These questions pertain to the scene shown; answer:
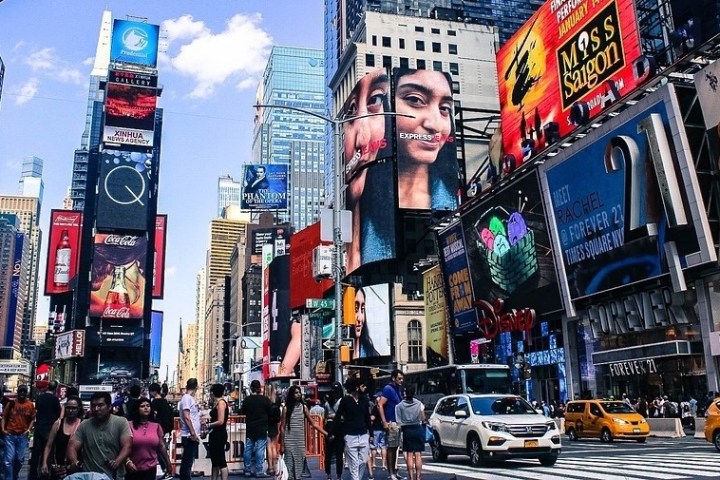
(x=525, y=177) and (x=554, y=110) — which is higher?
(x=554, y=110)

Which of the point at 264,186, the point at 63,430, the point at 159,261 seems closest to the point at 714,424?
the point at 63,430

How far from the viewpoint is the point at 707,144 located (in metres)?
32.8

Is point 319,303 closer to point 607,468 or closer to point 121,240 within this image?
point 121,240

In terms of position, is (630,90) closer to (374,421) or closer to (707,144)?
(707,144)

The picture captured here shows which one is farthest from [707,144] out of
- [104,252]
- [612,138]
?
[104,252]

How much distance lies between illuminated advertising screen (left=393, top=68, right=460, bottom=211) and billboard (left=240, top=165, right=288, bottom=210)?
6108 cm

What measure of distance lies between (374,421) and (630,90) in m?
28.6

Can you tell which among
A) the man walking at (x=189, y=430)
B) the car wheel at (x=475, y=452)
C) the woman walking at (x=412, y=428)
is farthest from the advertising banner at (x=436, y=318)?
the man walking at (x=189, y=430)

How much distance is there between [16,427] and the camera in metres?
12.7

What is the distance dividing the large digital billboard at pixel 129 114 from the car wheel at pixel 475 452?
108 m

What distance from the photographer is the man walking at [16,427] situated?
12500 millimetres

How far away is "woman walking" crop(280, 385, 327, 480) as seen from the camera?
13.0 metres

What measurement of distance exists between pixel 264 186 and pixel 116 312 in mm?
42695

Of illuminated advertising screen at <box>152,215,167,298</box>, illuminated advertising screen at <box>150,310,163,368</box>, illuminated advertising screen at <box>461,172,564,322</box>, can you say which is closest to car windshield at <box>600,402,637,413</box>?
illuminated advertising screen at <box>461,172,564,322</box>
